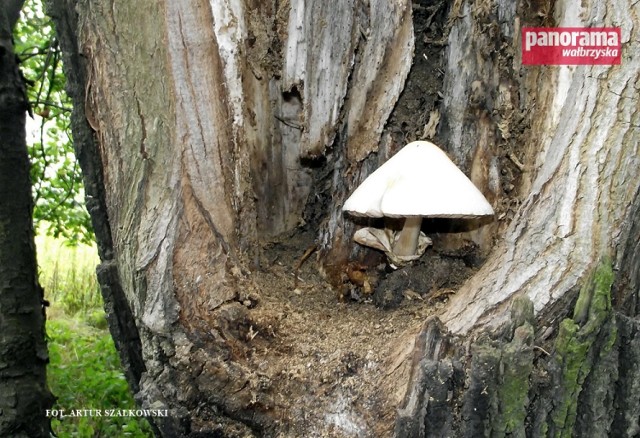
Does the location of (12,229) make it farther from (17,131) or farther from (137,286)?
(137,286)

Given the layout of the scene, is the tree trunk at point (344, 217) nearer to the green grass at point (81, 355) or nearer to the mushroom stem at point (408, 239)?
the mushroom stem at point (408, 239)

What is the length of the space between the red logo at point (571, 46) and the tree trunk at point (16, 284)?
2174mm

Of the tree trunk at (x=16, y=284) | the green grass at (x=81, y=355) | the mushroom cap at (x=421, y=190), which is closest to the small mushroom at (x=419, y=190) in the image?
the mushroom cap at (x=421, y=190)

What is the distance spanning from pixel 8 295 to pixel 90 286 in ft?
16.0

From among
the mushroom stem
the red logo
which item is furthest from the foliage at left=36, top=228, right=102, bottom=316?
the red logo

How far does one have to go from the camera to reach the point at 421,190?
5.83 feet

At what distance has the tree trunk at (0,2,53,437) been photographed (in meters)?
2.44

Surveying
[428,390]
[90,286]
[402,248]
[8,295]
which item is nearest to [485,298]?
[428,390]

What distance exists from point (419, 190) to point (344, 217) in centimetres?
46

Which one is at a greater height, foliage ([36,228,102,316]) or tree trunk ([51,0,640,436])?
tree trunk ([51,0,640,436])

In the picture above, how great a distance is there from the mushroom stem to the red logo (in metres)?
0.69

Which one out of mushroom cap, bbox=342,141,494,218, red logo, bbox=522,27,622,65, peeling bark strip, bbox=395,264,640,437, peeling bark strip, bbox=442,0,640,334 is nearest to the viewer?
peeling bark strip, bbox=395,264,640,437

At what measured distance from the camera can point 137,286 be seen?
5.33ft

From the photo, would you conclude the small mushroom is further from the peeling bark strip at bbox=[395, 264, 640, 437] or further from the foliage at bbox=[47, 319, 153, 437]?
the foliage at bbox=[47, 319, 153, 437]
